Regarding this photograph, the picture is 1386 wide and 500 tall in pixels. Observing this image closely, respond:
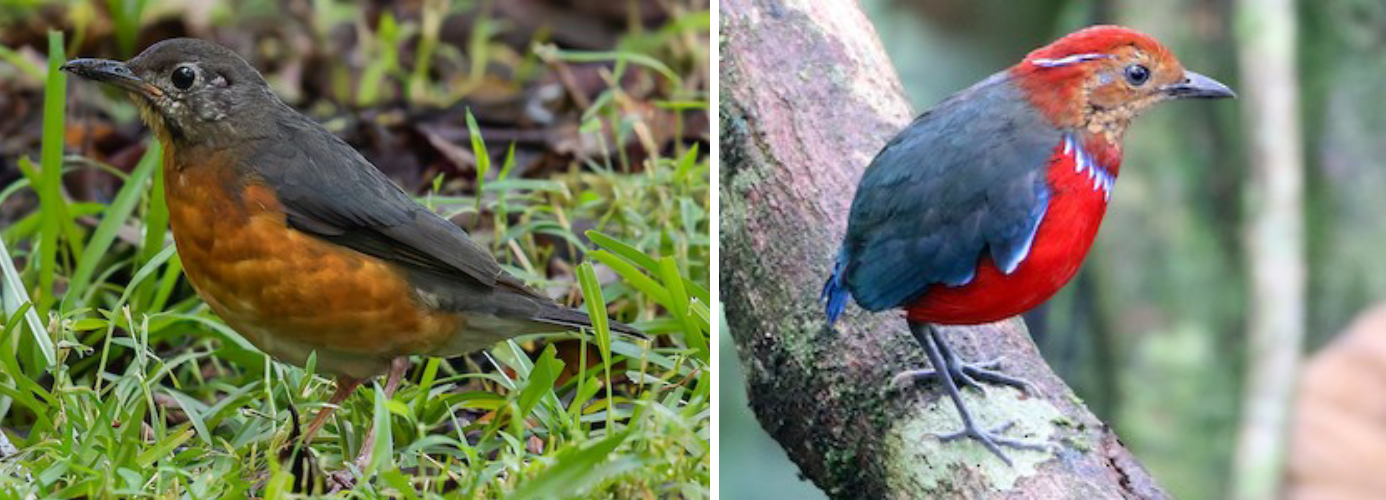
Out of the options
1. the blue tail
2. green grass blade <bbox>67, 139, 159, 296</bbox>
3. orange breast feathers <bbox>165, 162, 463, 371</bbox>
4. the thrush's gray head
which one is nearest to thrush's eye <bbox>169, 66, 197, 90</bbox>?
the thrush's gray head

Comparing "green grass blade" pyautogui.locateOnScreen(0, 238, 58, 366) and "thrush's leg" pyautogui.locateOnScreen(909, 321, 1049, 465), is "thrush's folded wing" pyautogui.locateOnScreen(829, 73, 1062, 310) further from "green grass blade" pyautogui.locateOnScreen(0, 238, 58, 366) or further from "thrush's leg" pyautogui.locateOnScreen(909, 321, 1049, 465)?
"green grass blade" pyautogui.locateOnScreen(0, 238, 58, 366)

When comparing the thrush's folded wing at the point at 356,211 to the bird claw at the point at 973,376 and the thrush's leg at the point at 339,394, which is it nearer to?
the thrush's leg at the point at 339,394

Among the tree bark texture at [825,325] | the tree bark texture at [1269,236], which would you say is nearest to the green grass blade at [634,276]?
the tree bark texture at [825,325]

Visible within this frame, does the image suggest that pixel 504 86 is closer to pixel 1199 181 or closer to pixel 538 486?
pixel 1199 181

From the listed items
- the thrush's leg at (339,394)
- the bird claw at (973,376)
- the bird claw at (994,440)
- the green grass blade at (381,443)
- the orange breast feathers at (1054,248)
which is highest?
the orange breast feathers at (1054,248)

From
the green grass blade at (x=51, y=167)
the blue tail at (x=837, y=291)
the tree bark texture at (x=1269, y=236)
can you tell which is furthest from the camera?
the tree bark texture at (x=1269, y=236)

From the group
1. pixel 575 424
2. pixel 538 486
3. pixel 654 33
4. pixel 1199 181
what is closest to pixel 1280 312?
pixel 1199 181

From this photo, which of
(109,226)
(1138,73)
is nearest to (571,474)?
(1138,73)
